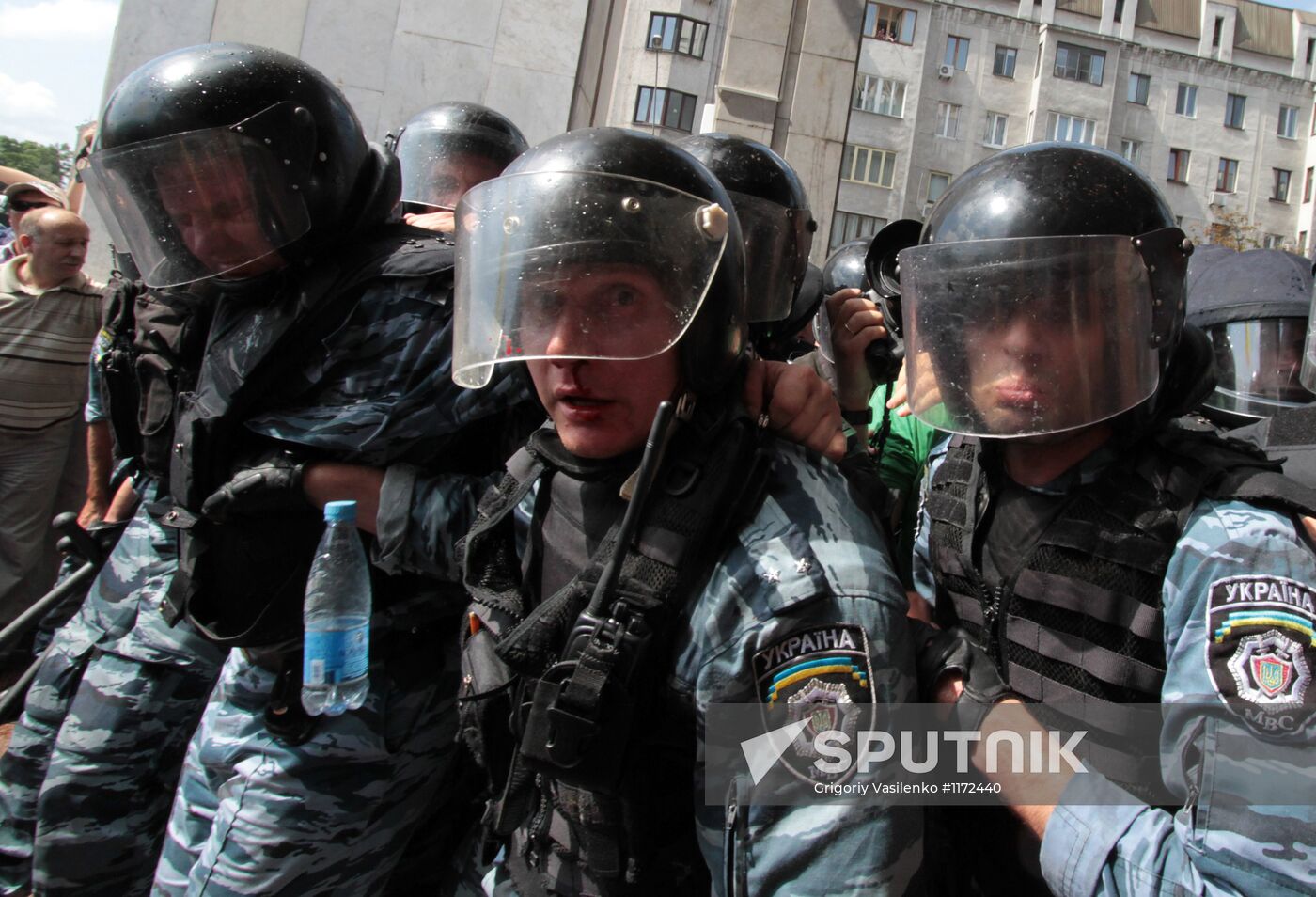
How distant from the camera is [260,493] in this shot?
199cm

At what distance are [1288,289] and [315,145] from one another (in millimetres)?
2551

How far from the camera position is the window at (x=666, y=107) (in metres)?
29.4

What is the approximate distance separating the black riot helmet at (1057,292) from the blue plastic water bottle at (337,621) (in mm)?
1285

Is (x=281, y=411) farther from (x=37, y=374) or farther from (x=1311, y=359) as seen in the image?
(x=37, y=374)

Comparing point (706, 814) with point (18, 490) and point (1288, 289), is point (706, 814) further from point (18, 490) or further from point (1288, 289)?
point (18, 490)

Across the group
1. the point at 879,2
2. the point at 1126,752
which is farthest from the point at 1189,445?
the point at 879,2

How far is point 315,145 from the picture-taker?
2.16 metres

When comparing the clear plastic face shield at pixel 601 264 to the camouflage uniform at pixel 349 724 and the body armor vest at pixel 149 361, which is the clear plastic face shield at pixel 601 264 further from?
the body armor vest at pixel 149 361

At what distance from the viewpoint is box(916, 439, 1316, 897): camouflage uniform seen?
3.81 feet

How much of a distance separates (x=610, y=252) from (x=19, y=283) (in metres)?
4.83

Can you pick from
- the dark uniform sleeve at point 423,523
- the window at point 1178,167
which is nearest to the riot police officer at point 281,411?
the dark uniform sleeve at point 423,523

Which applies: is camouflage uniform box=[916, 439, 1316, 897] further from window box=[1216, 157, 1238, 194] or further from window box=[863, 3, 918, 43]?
window box=[1216, 157, 1238, 194]

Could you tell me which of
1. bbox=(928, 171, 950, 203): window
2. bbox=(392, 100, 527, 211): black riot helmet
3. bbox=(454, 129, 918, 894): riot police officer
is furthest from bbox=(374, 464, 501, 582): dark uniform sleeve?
bbox=(928, 171, 950, 203): window

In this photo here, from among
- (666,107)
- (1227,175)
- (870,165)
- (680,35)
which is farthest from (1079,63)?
(666,107)
